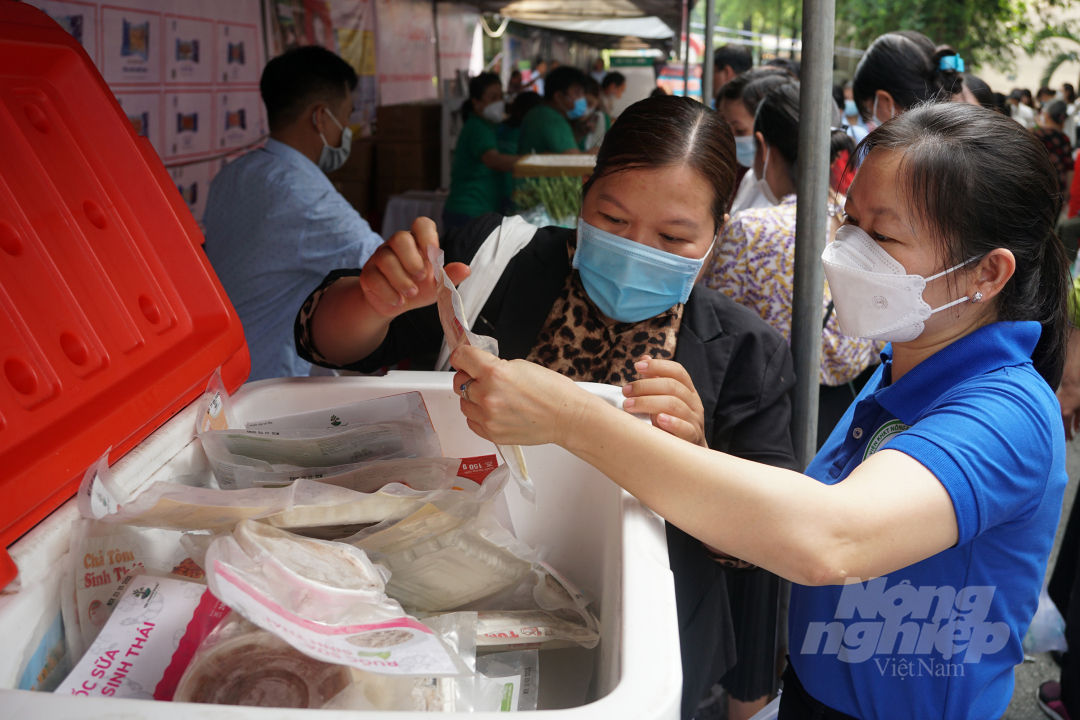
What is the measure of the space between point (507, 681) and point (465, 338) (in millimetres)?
415

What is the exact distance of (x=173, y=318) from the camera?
1045 mm

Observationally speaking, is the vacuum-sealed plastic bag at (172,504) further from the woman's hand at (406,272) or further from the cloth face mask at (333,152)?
the cloth face mask at (333,152)

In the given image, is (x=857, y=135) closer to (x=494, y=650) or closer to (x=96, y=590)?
(x=494, y=650)

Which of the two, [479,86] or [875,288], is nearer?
[875,288]

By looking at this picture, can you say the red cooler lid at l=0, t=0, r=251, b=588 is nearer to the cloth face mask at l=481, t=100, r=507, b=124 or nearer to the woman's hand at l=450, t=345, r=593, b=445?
the woman's hand at l=450, t=345, r=593, b=445

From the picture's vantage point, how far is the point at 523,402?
92 cm

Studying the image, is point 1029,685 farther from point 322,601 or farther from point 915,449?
point 322,601

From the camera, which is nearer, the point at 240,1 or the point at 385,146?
the point at 240,1

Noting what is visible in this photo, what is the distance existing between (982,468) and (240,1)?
4.11m

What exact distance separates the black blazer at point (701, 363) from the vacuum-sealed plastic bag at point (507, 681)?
55 cm

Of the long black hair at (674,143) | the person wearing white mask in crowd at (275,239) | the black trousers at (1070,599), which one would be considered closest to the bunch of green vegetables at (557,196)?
the person wearing white mask in crowd at (275,239)

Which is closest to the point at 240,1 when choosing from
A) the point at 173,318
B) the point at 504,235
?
the point at 504,235

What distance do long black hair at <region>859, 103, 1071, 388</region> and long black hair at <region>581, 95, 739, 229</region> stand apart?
0.34 meters

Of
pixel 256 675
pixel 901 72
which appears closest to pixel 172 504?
pixel 256 675
